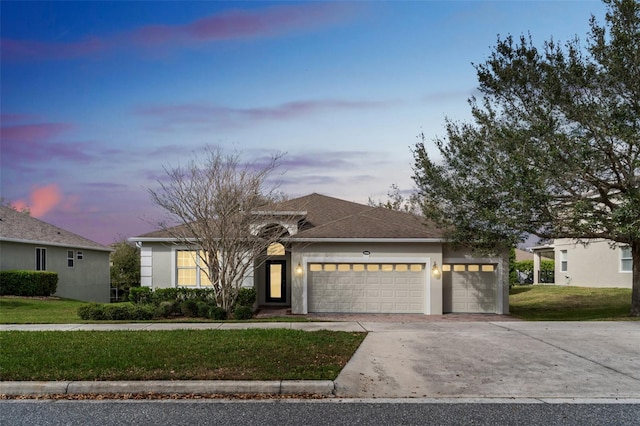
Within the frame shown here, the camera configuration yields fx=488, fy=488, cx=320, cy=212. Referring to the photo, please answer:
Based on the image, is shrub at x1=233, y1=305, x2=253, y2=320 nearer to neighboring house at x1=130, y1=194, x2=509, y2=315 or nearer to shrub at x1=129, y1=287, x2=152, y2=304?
neighboring house at x1=130, y1=194, x2=509, y2=315

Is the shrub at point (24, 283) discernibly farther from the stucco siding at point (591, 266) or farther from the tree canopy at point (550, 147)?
the stucco siding at point (591, 266)

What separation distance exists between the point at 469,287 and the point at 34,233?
929 inches

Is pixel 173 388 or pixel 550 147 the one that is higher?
pixel 550 147

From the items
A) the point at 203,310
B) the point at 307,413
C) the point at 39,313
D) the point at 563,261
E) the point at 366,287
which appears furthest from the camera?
the point at 563,261

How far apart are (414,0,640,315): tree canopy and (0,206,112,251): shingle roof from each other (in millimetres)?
21333

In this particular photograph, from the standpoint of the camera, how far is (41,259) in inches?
1075

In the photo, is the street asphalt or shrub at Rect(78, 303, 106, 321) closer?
the street asphalt

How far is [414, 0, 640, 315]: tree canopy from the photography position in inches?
586

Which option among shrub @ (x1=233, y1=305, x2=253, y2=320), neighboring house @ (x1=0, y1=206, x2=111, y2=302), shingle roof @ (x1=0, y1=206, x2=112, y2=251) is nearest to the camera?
shrub @ (x1=233, y1=305, x2=253, y2=320)

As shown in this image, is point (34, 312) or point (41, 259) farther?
point (41, 259)

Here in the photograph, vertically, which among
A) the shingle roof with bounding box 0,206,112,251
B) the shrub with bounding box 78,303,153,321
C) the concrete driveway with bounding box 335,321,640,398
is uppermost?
the shingle roof with bounding box 0,206,112,251

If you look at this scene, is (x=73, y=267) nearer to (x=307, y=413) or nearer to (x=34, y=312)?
(x=34, y=312)

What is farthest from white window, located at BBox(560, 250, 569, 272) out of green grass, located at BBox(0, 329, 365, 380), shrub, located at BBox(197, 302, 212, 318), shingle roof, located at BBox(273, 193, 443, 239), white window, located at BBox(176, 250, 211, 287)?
green grass, located at BBox(0, 329, 365, 380)

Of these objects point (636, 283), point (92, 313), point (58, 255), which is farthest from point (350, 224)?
point (58, 255)
